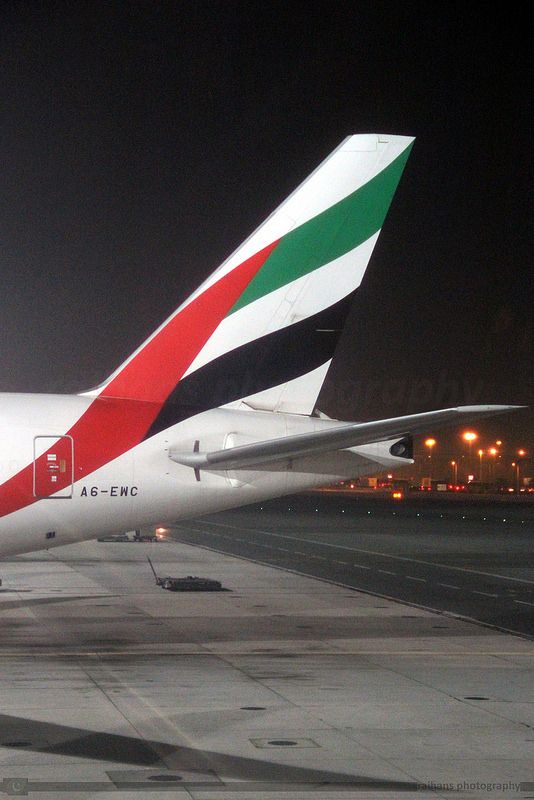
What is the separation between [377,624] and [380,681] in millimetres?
6573

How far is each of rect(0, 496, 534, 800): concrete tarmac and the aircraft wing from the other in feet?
10.8

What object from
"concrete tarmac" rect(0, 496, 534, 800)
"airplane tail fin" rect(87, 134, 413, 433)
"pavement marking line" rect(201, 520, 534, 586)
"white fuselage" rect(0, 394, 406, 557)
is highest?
"airplane tail fin" rect(87, 134, 413, 433)

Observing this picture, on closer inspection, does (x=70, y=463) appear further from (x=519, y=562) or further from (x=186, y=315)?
(x=519, y=562)

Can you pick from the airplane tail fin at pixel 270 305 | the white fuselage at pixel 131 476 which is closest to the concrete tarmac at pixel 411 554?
the white fuselage at pixel 131 476

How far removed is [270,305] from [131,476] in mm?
4096

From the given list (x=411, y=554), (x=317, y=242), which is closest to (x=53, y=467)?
(x=317, y=242)

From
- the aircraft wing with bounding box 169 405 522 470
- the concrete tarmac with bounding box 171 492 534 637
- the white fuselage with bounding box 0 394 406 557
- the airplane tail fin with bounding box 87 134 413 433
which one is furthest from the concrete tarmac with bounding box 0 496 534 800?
the airplane tail fin with bounding box 87 134 413 433

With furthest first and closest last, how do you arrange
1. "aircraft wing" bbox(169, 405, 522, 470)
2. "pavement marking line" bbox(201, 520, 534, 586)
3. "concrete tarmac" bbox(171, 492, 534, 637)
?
"pavement marking line" bbox(201, 520, 534, 586) → "concrete tarmac" bbox(171, 492, 534, 637) → "aircraft wing" bbox(169, 405, 522, 470)

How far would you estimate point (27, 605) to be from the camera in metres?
26.1

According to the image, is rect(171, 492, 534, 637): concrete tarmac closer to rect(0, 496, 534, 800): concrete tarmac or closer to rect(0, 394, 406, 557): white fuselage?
rect(0, 496, 534, 800): concrete tarmac

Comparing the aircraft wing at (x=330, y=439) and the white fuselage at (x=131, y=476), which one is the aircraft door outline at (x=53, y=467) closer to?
the white fuselage at (x=131, y=476)

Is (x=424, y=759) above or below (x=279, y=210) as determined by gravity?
below

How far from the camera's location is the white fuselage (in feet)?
65.4

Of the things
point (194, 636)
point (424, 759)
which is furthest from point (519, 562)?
point (424, 759)
